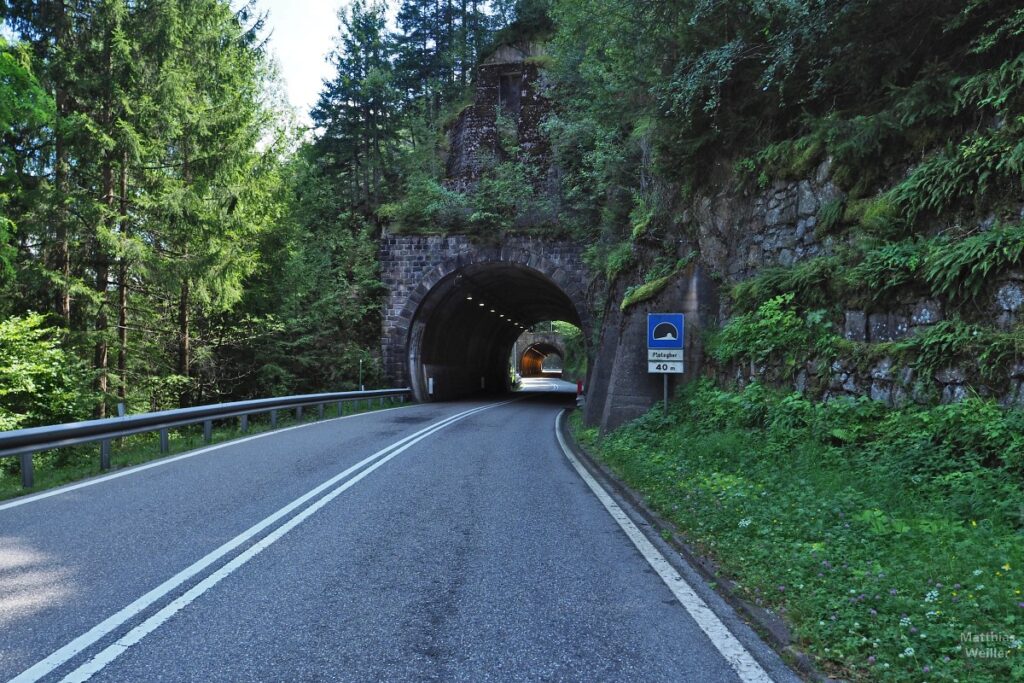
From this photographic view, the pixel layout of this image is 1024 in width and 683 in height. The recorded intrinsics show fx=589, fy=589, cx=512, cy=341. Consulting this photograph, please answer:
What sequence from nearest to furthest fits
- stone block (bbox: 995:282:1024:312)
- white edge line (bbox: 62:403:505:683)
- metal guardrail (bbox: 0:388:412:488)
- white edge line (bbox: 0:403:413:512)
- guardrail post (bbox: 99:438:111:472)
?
white edge line (bbox: 62:403:505:683), stone block (bbox: 995:282:1024:312), white edge line (bbox: 0:403:413:512), metal guardrail (bbox: 0:388:412:488), guardrail post (bbox: 99:438:111:472)

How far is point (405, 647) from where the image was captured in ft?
10.6

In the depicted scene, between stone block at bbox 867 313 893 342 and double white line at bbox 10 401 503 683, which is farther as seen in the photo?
stone block at bbox 867 313 893 342

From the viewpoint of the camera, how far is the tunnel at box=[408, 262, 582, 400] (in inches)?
1045

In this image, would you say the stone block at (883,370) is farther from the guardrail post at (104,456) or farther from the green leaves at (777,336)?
the guardrail post at (104,456)

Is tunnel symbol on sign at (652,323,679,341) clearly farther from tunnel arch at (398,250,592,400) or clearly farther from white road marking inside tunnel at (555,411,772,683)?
tunnel arch at (398,250,592,400)

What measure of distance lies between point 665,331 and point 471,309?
22.0 m

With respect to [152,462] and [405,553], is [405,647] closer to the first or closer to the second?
[405,553]

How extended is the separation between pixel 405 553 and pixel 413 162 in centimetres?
2656

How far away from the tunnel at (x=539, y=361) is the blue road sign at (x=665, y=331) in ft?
Answer: 205

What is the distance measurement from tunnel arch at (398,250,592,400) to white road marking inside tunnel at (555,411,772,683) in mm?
19233

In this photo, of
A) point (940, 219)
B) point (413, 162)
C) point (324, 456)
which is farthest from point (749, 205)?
point (413, 162)

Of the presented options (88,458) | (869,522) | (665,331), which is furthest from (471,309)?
(869,522)

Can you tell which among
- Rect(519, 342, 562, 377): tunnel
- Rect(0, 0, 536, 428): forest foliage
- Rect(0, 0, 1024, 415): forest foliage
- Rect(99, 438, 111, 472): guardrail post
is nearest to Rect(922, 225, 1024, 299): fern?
Rect(0, 0, 1024, 415): forest foliage

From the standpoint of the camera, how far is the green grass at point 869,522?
3109 mm
